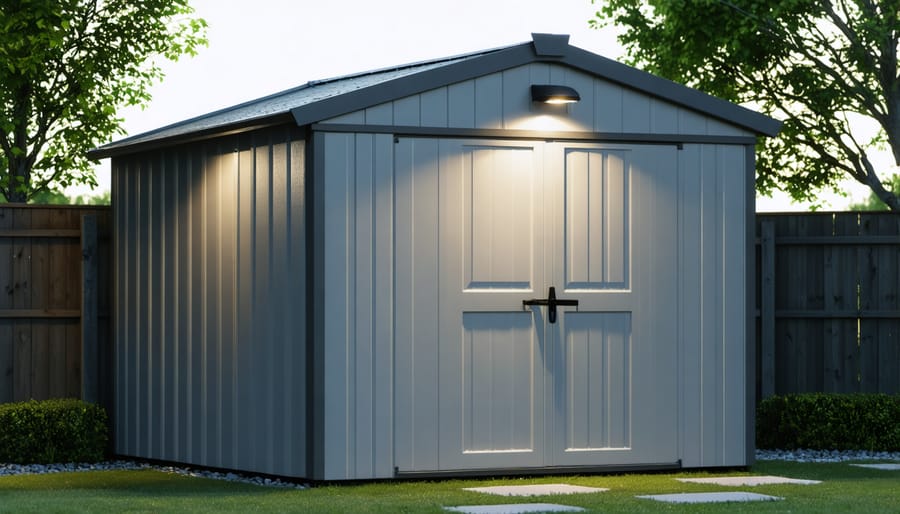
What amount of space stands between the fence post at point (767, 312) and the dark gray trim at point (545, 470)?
277 cm

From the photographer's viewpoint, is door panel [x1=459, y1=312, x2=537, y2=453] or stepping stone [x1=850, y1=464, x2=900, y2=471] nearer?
door panel [x1=459, y1=312, x2=537, y2=453]

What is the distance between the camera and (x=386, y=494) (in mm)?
8641

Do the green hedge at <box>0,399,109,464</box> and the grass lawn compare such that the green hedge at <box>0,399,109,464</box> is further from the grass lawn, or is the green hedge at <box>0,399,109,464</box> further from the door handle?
the door handle

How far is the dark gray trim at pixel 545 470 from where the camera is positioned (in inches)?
372

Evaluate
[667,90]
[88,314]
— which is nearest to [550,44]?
[667,90]

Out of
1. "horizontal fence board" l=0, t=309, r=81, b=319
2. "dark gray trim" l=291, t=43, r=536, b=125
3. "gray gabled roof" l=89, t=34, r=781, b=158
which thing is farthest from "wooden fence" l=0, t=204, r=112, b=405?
"dark gray trim" l=291, t=43, r=536, b=125

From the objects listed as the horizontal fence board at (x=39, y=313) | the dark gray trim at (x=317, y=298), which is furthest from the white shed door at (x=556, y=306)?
the horizontal fence board at (x=39, y=313)

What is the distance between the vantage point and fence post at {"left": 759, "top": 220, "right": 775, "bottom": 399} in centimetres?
1266

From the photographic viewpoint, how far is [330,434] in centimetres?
917

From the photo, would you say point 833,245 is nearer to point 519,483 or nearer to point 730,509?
point 519,483

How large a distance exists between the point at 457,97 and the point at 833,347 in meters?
5.04

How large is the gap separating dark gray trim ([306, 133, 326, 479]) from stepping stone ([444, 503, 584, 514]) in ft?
5.58

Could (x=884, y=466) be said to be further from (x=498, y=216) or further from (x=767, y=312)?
(x=498, y=216)

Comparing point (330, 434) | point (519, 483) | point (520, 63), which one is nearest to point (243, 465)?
point (330, 434)
